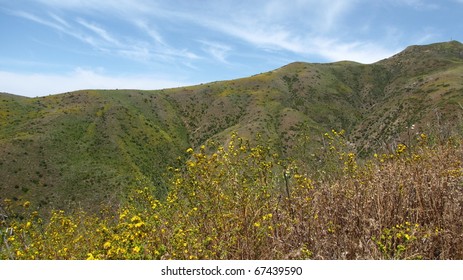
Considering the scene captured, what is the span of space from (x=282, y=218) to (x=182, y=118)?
4991 inches

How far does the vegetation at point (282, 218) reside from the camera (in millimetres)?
5383

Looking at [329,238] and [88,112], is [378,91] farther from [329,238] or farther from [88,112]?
[329,238]

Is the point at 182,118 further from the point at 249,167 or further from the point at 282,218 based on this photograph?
the point at 282,218

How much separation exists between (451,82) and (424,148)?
128 metres

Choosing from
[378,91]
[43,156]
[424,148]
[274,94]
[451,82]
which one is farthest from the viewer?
[378,91]

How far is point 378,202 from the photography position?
6234mm

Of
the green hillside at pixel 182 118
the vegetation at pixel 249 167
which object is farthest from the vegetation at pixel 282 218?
the green hillside at pixel 182 118

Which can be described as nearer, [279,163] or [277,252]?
[277,252]

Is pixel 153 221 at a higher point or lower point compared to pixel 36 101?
lower

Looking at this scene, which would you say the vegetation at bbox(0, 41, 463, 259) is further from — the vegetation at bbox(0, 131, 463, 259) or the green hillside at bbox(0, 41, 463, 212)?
the green hillside at bbox(0, 41, 463, 212)

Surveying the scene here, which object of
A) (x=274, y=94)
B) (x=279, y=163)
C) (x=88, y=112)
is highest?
(x=274, y=94)

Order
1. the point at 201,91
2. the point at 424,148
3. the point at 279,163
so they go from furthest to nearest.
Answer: the point at 201,91 < the point at 424,148 < the point at 279,163

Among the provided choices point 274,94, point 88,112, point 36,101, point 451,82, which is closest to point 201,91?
point 274,94

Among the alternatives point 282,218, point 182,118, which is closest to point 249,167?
point 282,218
